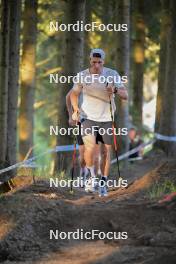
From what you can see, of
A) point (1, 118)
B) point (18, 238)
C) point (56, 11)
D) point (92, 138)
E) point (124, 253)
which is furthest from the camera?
point (56, 11)

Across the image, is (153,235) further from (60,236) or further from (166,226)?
(60,236)

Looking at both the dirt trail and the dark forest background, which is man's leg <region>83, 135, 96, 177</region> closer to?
the dirt trail

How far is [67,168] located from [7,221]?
687 cm

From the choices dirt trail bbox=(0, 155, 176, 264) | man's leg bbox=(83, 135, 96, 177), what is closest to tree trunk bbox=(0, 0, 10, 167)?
man's leg bbox=(83, 135, 96, 177)

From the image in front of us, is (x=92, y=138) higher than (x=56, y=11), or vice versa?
(x=56, y=11)

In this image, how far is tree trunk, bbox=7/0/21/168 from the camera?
1475cm

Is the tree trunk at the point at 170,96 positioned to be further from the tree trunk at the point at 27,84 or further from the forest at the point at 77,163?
the tree trunk at the point at 27,84

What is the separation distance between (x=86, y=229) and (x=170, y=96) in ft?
38.0

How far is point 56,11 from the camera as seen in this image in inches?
1047

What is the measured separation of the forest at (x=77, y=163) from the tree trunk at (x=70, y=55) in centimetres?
2

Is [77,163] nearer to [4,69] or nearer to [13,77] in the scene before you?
[13,77]

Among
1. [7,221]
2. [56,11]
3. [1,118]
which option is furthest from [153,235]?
[56,11]

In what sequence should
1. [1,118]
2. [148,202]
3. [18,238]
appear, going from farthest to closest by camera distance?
[1,118]
[148,202]
[18,238]

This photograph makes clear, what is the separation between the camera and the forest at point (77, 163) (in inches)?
344
